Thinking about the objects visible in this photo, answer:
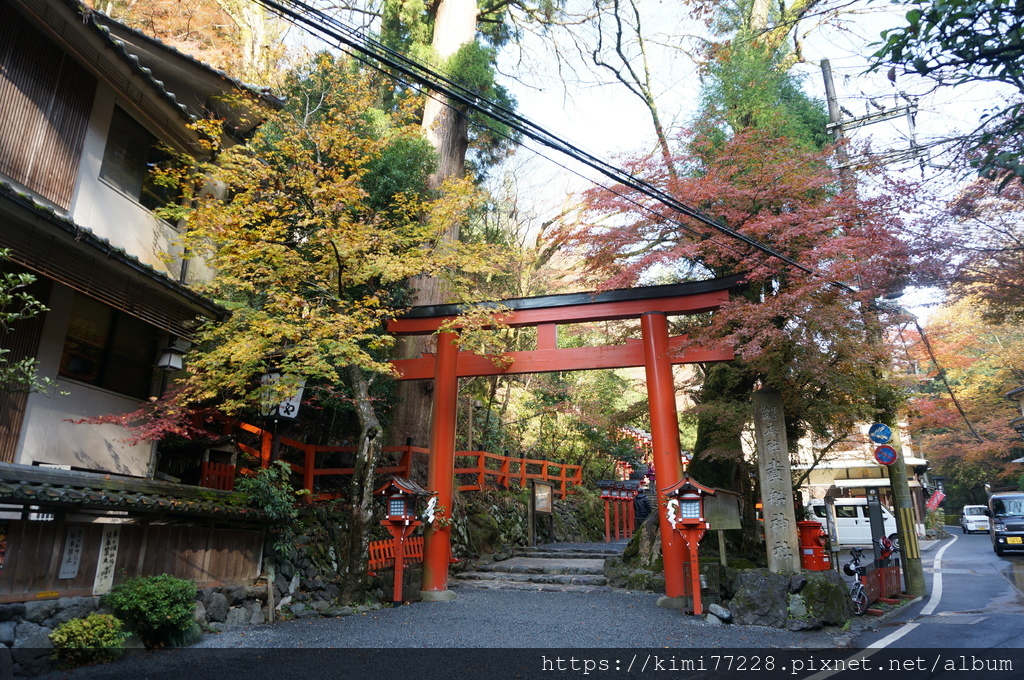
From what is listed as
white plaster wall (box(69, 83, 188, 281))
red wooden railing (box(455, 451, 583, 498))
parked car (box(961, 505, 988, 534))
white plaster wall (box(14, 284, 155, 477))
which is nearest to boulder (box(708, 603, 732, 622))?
red wooden railing (box(455, 451, 583, 498))

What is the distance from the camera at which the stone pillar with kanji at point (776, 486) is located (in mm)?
10039

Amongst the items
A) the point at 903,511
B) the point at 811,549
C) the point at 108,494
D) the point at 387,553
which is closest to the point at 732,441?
the point at 811,549

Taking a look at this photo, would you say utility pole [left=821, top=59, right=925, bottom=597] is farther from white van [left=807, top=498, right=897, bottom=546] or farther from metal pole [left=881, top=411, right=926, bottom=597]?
white van [left=807, top=498, right=897, bottom=546]

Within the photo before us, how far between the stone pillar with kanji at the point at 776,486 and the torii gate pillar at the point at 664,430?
4.65 feet

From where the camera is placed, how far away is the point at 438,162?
16.2m

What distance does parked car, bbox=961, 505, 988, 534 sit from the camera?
3594 cm

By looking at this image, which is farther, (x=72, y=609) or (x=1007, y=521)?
(x=1007, y=521)

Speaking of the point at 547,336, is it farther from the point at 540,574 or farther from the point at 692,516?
the point at 540,574

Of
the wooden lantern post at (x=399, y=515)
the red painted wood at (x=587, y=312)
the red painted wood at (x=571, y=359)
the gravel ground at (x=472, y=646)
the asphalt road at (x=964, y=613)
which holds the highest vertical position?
the red painted wood at (x=587, y=312)

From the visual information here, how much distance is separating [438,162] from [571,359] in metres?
7.27

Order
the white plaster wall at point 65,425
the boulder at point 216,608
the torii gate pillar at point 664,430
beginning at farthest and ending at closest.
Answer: the torii gate pillar at point 664,430 → the boulder at point 216,608 → the white plaster wall at point 65,425

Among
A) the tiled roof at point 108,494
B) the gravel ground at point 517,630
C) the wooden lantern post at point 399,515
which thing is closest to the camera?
the tiled roof at point 108,494

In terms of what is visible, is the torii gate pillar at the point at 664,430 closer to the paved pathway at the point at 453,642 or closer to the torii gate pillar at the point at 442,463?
the paved pathway at the point at 453,642

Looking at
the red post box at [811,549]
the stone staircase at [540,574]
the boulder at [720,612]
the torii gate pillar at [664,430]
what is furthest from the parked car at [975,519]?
the boulder at [720,612]
